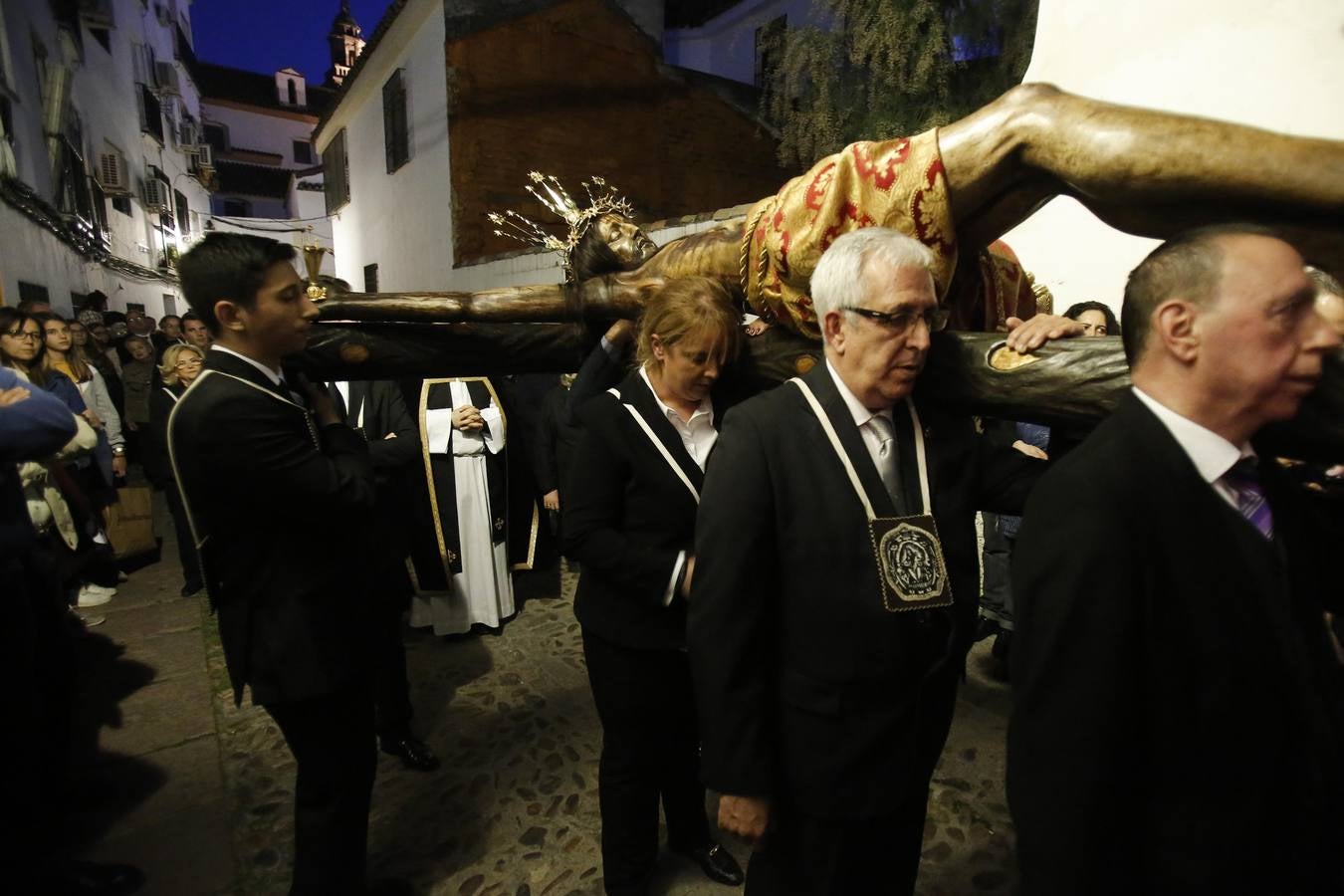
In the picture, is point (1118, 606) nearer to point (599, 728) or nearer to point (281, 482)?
point (281, 482)

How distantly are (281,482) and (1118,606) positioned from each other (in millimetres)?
1903

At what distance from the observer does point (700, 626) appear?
Answer: 1.62 metres

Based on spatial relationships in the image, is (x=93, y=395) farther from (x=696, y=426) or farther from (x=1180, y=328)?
(x=1180, y=328)

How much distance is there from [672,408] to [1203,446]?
1.36m

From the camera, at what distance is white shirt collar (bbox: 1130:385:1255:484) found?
3.70 feet

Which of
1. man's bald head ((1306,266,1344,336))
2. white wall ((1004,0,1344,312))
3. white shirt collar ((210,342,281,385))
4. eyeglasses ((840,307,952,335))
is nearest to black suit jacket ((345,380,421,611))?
white shirt collar ((210,342,281,385))

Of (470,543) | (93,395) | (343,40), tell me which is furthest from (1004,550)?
(343,40)

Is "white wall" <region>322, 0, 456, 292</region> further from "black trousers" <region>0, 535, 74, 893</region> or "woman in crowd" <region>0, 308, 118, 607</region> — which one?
"black trousers" <region>0, 535, 74, 893</region>

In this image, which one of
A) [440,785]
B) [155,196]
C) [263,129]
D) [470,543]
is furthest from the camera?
[263,129]

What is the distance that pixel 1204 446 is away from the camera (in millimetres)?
1132

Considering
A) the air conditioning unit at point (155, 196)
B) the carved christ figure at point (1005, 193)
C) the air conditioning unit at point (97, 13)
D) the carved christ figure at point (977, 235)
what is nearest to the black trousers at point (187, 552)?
the carved christ figure at point (977, 235)

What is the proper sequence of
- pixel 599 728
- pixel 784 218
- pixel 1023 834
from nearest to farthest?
pixel 1023 834 → pixel 784 218 → pixel 599 728

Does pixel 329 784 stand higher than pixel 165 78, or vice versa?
pixel 165 78

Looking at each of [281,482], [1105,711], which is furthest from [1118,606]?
[281,482]
